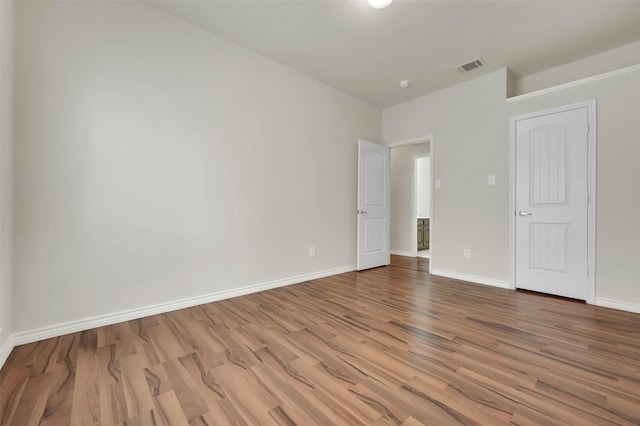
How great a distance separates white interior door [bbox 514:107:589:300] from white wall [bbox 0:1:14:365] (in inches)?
185

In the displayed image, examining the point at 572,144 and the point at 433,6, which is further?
the point at 572,144

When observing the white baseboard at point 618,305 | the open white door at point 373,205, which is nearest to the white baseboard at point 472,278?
the white baseboard at point 618,305

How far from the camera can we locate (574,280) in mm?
2844

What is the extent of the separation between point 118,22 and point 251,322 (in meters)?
2.78

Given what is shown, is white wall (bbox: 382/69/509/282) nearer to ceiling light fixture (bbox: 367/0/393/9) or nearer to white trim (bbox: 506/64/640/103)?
white trim (bbox: 506/64/640/103)

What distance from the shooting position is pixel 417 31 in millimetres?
2643

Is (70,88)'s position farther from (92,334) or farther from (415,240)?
(415,240)

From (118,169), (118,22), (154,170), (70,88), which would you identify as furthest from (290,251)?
(118,22)

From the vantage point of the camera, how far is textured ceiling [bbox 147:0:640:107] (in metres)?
2.34

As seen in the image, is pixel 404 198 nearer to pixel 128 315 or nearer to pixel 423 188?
pixel 423 188

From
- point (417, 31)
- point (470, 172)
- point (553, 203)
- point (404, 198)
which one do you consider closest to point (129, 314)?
point (417, 31)

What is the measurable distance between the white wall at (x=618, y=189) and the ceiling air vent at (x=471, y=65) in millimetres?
1071

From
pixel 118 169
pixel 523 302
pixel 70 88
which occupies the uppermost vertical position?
pixel 70 88

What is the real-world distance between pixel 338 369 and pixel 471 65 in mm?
3665
